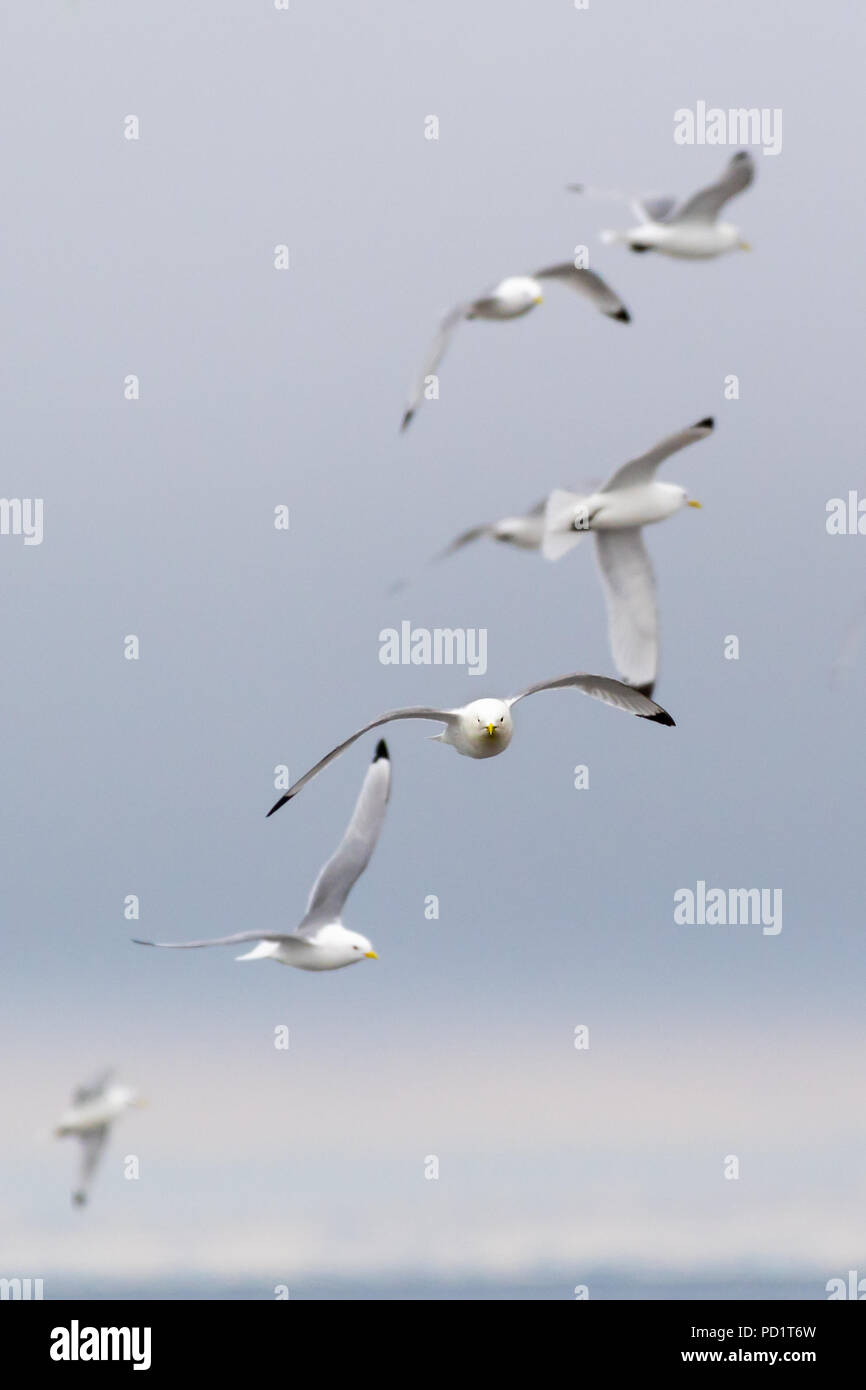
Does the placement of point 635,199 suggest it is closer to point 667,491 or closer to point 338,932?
point 667,491

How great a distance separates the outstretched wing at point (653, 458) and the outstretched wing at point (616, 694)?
0.76 meters

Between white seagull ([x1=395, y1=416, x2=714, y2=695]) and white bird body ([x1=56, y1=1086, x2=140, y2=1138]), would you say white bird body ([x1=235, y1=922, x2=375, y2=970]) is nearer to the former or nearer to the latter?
white seagull ([x1=395, y1=416, x2=714, y2=695])

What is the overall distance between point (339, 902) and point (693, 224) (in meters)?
2.73

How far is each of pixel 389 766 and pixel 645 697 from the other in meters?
0.94

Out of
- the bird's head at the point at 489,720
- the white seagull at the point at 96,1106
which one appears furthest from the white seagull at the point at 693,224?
the white seagull at the point at 96,1106

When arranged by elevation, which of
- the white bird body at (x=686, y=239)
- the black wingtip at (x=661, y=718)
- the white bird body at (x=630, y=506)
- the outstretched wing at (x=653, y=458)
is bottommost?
the black wingtip at (x=661, y=718)

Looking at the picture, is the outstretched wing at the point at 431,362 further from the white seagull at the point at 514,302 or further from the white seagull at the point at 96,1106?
the white seagull at the point at 96,1106

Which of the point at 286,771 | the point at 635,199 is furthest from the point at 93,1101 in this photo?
the point at 635,199

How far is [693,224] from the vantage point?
22.9 ft

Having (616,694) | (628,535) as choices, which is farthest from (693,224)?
(616,694)

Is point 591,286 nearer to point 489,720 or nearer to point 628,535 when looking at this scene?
point 628,535

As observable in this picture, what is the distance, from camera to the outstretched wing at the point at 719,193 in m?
6.82

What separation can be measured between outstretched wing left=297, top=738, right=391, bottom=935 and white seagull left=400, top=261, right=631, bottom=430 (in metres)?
1.18

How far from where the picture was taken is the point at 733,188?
22.5ft
